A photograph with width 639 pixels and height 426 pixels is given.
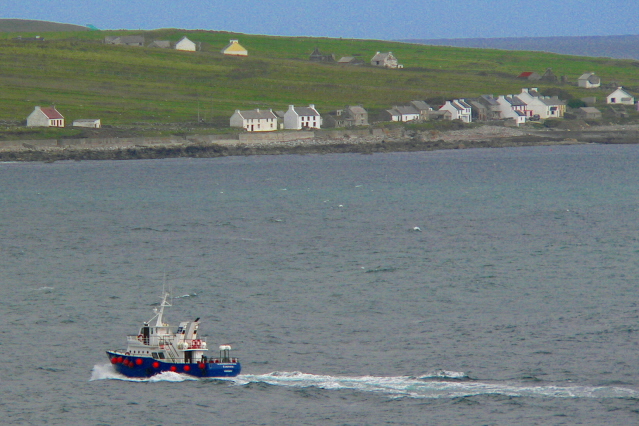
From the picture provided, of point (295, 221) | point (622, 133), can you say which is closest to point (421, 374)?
point (295, 221)

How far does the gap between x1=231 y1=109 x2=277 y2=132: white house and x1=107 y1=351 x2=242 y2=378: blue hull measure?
389ft

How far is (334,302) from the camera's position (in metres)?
49.5

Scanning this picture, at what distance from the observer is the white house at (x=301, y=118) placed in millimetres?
160500

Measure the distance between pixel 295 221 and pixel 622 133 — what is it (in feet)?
355

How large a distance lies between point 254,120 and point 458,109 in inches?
1532

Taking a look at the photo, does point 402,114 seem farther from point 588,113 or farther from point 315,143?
point 588,113

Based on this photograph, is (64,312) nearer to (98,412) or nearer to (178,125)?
(98,412)

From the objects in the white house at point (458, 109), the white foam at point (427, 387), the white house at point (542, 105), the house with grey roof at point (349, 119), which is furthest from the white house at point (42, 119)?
the white foam at point (427, 387)

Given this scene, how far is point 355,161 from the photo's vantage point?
13825 centimetres

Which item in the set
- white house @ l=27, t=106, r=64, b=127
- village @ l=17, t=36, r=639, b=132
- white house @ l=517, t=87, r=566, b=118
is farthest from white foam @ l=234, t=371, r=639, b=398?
white house @ l=517, t=87, r=566, b=118

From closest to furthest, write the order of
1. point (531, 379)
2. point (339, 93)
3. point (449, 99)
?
1. point (531, 379)
2. point (449, 99)
3. point (339, 93)

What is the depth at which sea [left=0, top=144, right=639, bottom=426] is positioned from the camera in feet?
113

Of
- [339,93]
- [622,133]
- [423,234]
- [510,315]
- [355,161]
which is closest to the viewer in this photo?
[510,315]

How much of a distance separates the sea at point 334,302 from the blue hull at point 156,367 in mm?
350
